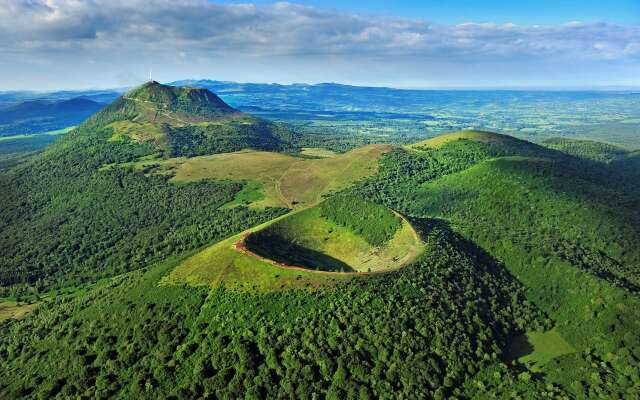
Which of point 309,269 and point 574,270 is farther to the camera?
point 574,270

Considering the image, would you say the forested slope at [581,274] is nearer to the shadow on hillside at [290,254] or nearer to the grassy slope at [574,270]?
the grassy slope at [574,270]

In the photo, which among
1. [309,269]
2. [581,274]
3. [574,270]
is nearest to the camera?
[309,269]

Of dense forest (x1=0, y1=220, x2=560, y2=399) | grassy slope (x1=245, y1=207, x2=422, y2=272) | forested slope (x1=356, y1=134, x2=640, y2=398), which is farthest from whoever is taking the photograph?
grassy slope (x1=245, y1=207, x2=422, y2=272)

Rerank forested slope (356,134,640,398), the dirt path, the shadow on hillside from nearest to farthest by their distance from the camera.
Answer: forested slope (356,134,640,398)
the dirt path
the shadow on hillside

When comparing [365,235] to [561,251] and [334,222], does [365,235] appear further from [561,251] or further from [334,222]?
[561,251]

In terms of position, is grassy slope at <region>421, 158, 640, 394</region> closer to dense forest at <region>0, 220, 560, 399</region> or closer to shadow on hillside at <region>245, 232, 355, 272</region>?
dense forest at <region>0, 220, 560, 399</region>

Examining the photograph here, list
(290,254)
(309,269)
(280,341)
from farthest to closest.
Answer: (290,254), (309,269), (280,341)

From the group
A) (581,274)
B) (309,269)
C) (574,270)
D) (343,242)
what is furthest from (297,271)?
(581,274)

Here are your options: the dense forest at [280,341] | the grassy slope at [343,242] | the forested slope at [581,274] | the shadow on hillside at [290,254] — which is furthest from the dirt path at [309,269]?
the forested slope at [581,274]

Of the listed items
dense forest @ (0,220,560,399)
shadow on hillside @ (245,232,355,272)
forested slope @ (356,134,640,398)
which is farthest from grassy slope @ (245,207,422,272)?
forested slope @ (356,134,640,398)

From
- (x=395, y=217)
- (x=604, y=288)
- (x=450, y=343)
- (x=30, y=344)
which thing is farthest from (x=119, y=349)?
(x=604, y=288)

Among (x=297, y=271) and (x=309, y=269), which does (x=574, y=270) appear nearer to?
(x=309, y=269)

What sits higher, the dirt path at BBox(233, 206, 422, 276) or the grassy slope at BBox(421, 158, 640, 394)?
the dirt path at BBox(233, 206, 422, 276)
